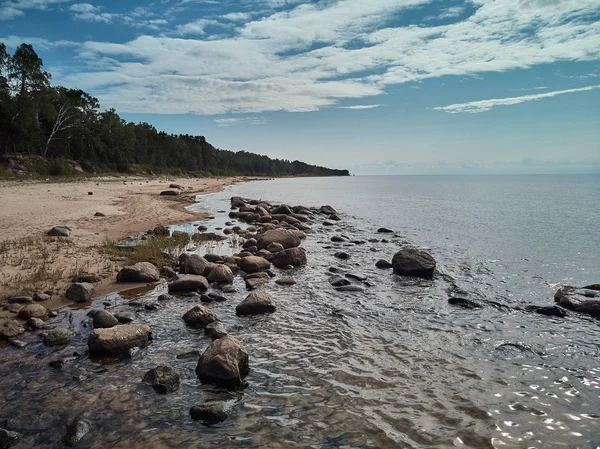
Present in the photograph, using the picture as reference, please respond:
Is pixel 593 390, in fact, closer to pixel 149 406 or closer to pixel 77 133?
pixel 149 406

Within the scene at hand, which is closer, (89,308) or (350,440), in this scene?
(350,440)

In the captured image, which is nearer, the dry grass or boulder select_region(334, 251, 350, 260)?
the dry grass

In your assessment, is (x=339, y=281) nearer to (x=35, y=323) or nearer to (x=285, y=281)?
(x=285, y=281)

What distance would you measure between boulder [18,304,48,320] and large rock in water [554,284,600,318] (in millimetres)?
12513

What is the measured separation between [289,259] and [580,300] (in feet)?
28.5

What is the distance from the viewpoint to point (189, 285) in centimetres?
1017

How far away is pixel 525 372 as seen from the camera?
20.9 feet

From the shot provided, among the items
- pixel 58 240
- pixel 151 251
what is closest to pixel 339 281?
pixel 151 251

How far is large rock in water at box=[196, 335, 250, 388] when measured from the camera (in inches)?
222

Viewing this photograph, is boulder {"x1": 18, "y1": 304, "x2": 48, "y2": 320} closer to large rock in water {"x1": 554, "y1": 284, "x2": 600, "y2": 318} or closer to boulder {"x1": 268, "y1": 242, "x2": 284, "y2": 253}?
boulder {"x1": 268, "y1": 242, "x2": 284, "y2": 253}

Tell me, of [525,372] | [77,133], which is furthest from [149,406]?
[77,133]

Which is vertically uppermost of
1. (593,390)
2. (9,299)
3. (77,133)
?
(77,133)

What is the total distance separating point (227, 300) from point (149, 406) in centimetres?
454

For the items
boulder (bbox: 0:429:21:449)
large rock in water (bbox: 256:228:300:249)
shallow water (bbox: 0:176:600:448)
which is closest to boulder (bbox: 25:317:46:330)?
shallow water (bbox: 0:176:600:448)
